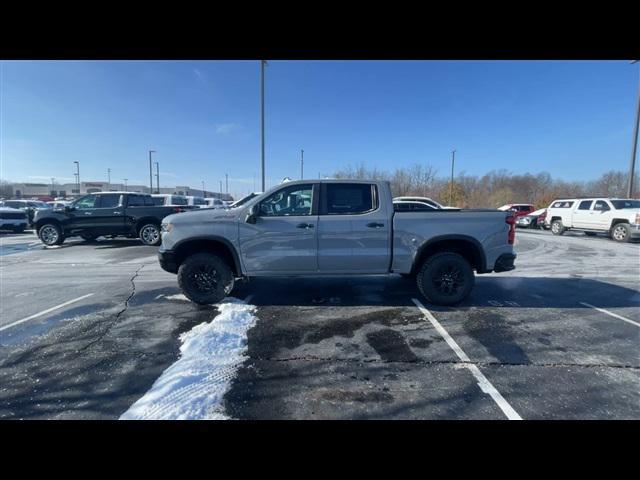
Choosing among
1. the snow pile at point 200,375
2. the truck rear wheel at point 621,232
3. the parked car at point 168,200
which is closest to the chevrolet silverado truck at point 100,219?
the parked car at point 168,200

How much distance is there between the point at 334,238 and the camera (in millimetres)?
4379

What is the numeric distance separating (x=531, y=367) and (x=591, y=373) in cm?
55

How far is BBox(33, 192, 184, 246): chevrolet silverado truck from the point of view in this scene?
36.3 feet

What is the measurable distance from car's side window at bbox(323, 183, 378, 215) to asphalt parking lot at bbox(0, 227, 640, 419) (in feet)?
5.30

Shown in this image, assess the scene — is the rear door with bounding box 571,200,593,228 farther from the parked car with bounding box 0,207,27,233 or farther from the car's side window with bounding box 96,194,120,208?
the parked car with bounding box 0,207,27,233

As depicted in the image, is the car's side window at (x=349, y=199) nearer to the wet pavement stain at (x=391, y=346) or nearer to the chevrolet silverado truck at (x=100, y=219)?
the wet pavement stain at (x=391, y=346)

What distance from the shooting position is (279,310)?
4484mm

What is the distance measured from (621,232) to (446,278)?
1457 centimetres

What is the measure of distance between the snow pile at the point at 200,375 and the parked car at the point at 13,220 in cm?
1948

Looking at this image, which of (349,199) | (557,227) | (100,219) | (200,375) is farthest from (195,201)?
(557,227)

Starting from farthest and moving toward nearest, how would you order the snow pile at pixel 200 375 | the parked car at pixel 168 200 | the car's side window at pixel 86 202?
the parked car at pixel 168 200 → the car's side window at pixel 86 202 → the snow pile at pixel 200 375

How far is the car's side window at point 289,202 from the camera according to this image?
14.6 feet

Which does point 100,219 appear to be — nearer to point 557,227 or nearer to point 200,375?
point 200,375
